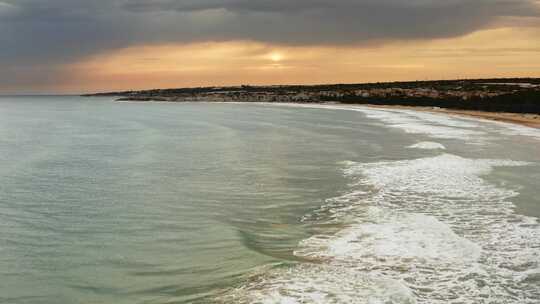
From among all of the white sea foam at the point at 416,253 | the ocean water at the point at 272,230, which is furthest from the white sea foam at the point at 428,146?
the white sea foam at the point at 416,253

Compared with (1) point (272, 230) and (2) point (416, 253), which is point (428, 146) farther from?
(2) point (416, 253)

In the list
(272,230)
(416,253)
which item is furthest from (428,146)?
(416,253)

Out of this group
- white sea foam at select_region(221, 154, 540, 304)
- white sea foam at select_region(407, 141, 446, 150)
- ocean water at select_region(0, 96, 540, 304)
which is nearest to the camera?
white sea foam at select_region(221, 154, 540, 304)

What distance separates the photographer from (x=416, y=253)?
11070mm

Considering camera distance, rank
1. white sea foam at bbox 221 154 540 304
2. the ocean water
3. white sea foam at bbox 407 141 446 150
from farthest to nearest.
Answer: white sea foam at bbox 407 141 446 150
the ocean water
white sea foam at bbox 221 154 540 304

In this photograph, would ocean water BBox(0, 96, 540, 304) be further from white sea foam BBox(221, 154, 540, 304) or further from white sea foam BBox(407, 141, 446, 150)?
white sea foam BBox(407, 141, 446, 150)

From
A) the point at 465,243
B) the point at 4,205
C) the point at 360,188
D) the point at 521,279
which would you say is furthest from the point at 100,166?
the point at 521,279

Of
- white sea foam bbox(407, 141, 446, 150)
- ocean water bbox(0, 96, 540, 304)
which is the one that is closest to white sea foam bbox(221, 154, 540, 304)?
ocean water bbox(0, 96, 540, 304)

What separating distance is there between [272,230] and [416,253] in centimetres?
360

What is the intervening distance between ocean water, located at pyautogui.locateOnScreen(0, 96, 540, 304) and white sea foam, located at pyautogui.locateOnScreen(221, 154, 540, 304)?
0.04 meters

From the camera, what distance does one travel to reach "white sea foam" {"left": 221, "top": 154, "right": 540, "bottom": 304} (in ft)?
28.7

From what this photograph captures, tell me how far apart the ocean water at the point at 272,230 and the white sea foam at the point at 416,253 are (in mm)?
40

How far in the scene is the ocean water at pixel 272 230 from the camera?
9.11 metres

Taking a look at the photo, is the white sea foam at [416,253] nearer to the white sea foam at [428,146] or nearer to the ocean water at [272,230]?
the ocean water at [272,230]
